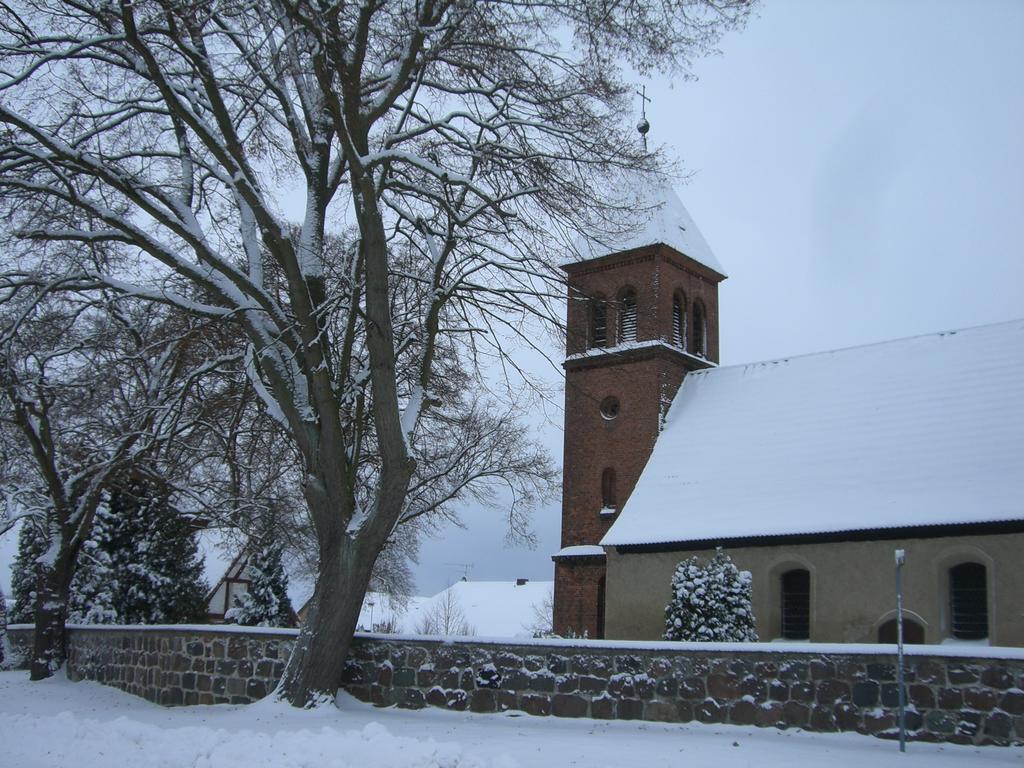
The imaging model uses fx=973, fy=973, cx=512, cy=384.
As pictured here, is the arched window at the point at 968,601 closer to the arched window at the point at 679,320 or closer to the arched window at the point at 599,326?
the arched window at the point at 679,320

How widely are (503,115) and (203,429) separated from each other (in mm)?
8438

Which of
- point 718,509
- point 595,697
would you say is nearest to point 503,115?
point 595,697

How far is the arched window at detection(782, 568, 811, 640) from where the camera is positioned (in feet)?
63.5

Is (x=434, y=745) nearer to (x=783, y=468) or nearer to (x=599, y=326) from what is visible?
(x=783, y=468)

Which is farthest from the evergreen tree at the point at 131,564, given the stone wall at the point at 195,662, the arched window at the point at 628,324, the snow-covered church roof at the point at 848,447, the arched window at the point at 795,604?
the arched window at the point at 795,604

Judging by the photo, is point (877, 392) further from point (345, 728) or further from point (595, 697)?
point (345, 728)

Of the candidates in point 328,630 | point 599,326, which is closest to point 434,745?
point 328,630

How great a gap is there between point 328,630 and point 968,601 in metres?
12.0

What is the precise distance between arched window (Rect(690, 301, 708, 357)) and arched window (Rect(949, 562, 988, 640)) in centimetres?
1093

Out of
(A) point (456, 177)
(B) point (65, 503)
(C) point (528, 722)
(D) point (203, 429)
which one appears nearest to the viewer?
(C) point (528, 722)

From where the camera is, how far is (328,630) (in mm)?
11367

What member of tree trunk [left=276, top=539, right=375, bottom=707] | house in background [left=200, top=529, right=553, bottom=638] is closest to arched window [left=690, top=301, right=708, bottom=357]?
tree trunk [left=276, top=539, right=375, bottom=707]

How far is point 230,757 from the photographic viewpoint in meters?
7.51

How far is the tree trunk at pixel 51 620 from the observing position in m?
18.2
